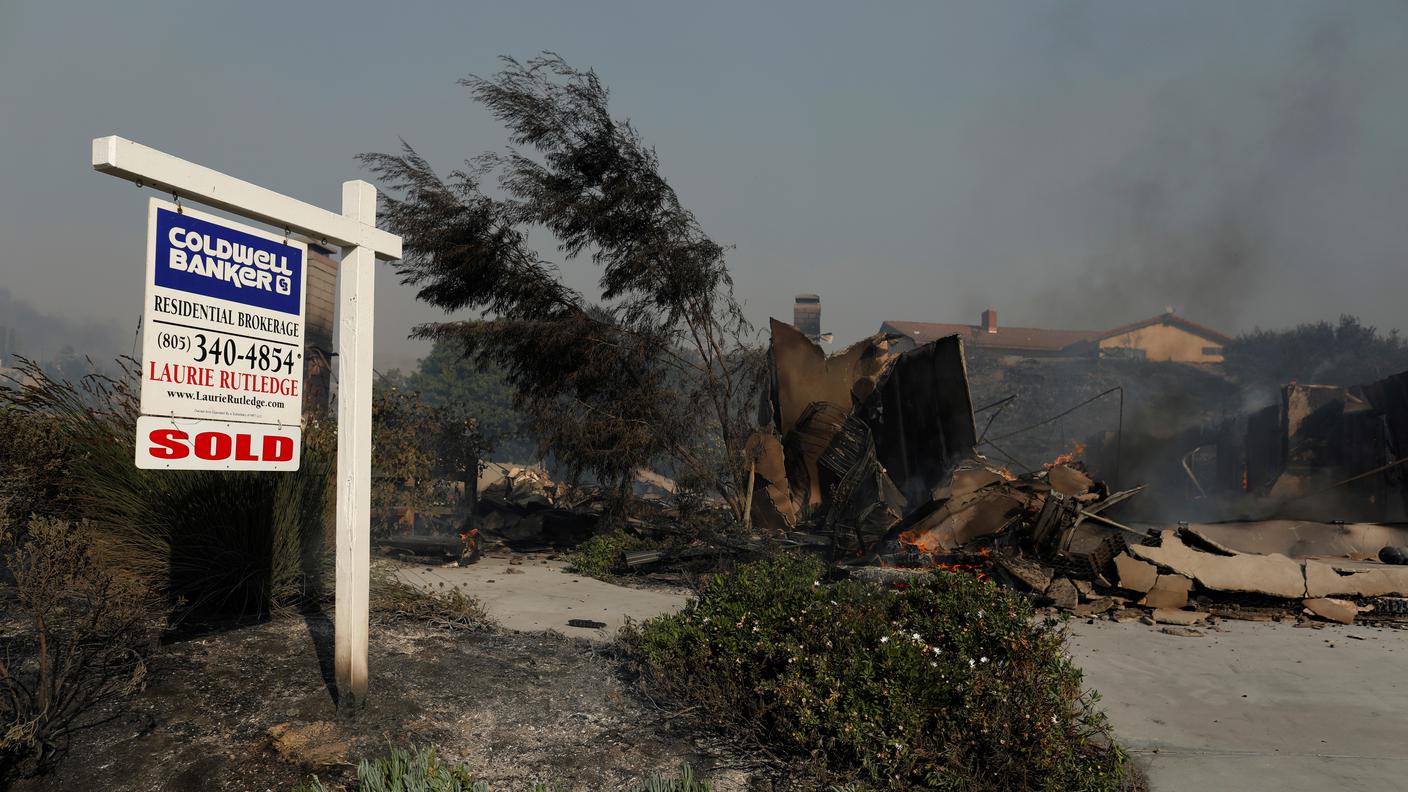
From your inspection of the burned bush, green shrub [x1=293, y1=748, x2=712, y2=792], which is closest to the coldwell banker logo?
the burned bush

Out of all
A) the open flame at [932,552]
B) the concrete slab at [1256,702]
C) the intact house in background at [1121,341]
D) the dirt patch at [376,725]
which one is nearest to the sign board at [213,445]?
the dirt patch at [376,725]

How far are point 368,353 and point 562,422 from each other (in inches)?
377

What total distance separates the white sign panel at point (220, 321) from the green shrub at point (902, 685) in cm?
277

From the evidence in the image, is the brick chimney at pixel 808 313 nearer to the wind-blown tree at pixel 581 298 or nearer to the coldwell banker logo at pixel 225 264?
the wind-blown tree at pixel 581 298

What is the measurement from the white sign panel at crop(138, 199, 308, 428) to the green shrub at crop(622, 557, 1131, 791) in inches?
109

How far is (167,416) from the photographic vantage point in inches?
159

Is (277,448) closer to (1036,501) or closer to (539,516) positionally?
(1036,501)

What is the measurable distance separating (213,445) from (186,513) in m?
2.23

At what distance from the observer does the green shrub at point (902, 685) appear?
12.9 ft

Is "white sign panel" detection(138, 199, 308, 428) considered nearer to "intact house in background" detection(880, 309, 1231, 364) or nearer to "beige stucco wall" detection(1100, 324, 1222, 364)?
"intact house in background" detection(880, 309, 1231, 364)

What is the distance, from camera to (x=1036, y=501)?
11.2m

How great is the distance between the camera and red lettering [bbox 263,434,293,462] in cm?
446

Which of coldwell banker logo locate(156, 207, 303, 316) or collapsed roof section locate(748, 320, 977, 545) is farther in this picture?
collapsed roof section locate(748, 320, 977, 545)

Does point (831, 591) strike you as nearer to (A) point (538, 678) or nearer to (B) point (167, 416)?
(A) point (538, 678)
